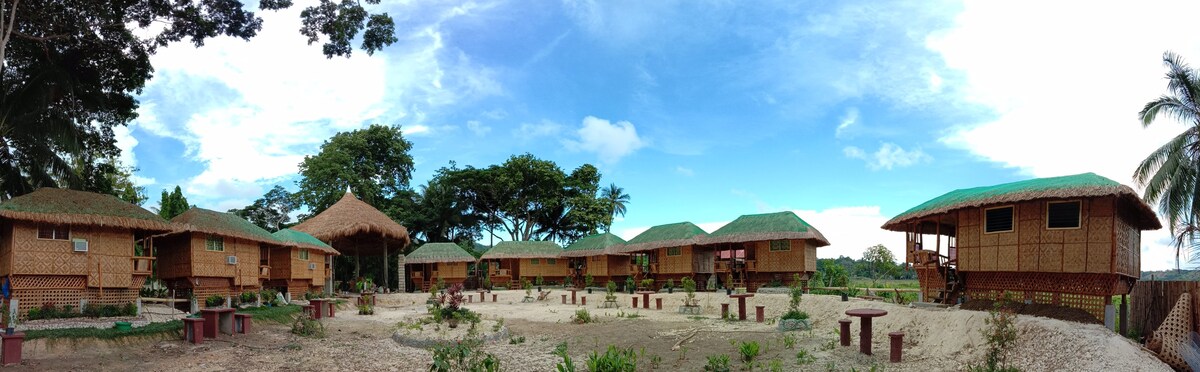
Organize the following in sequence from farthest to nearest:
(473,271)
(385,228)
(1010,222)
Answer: (473,271), (385,228), (1010,222)

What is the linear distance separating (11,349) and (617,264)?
2704cm

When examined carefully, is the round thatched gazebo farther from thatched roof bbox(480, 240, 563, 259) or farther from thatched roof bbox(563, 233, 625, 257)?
thatched roof bbox(563, 233, 625, 257)

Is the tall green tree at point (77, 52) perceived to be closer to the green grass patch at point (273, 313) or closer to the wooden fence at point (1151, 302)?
the green grass patch at point (273, 313)

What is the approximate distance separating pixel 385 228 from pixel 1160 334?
29.6 metres

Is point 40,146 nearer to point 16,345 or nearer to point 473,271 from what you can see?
point 16,345

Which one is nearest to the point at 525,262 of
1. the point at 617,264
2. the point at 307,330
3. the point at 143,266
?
the point at 617,264

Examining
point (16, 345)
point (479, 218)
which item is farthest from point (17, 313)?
point (479, 218)

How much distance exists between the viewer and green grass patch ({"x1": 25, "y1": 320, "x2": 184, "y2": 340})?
12573mm

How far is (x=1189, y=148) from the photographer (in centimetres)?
2088

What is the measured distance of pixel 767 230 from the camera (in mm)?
27125

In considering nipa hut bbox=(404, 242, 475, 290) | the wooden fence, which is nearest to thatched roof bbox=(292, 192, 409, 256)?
nipa hut bbox=(404, 242, 475, 290)

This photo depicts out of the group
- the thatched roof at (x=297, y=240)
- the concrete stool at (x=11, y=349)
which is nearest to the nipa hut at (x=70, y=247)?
the concrete stool at (x=11, y=349)

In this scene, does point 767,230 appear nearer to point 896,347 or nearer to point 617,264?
point 617,264

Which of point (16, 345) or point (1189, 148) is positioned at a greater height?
point (1189, 148)
